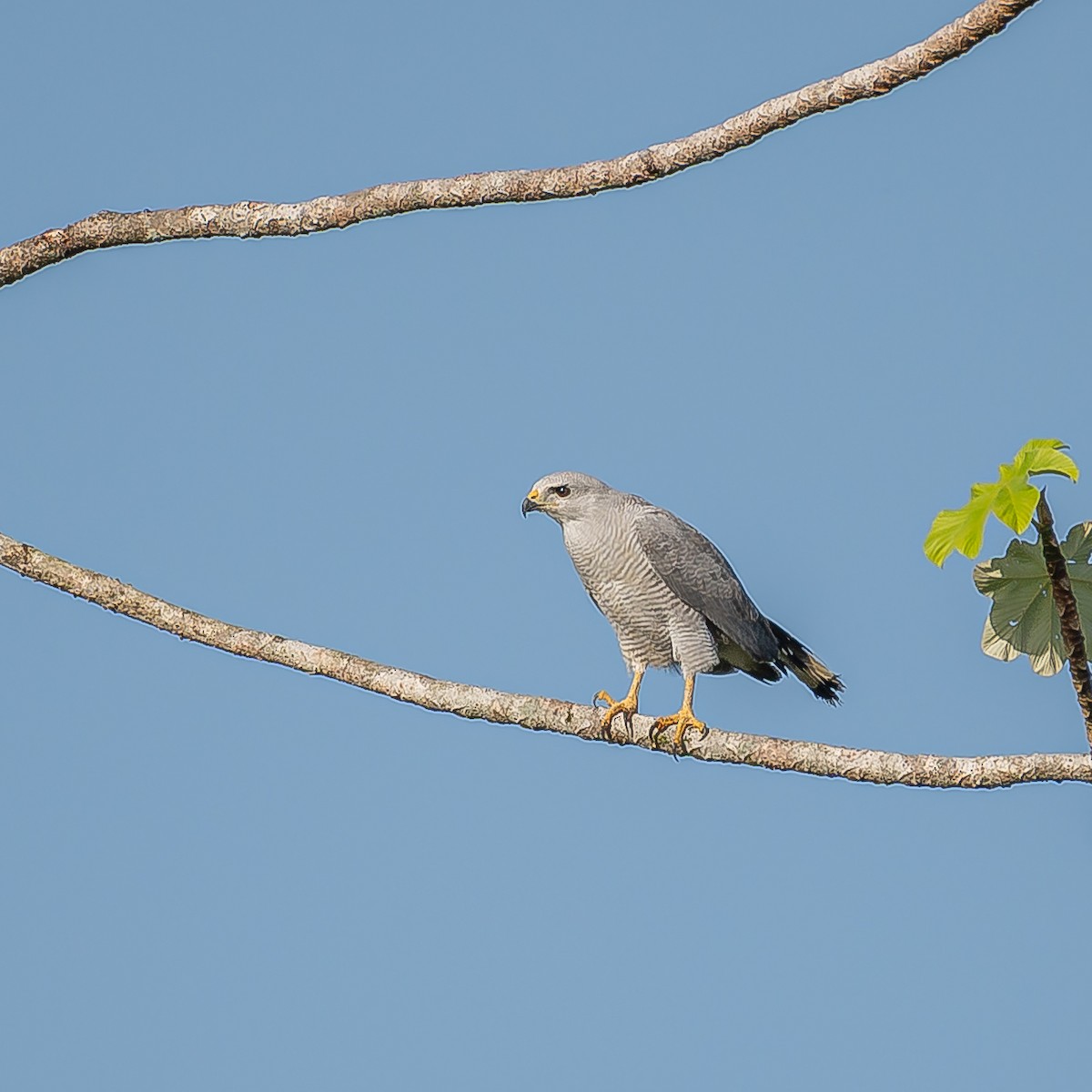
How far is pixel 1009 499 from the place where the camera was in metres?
4.08

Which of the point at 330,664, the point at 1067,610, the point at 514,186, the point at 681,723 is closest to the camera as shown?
the point at 1067,610

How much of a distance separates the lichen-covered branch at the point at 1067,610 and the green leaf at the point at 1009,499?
0.41ft

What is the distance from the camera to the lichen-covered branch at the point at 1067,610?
170 inches

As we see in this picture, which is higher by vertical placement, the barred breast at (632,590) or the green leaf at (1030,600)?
the barred breast at (632,590)

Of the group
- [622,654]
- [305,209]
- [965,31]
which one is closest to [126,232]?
[305,209]

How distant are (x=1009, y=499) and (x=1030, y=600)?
1343mm

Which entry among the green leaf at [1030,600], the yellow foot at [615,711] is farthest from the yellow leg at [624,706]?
the green leaf at [1030,600]

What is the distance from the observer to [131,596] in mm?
6000

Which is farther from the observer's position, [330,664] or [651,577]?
[651,577]

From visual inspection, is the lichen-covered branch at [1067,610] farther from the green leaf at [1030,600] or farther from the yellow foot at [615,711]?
the yellow foot at [615,711]

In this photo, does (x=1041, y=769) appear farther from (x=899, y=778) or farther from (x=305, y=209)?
(x=305, y=209)

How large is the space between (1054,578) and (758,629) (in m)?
4.71

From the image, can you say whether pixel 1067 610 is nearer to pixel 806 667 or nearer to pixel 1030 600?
pixel 1030 600

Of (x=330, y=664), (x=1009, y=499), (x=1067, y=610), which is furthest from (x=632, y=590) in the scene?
(x=1009, y=499)
